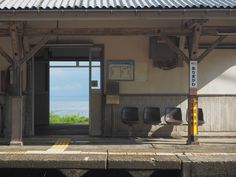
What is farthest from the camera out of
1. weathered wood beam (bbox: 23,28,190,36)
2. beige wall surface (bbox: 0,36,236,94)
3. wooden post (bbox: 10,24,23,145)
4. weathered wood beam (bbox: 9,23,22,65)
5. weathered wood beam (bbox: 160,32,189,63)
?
beige wall surface (bbox: 0,36,236,94)

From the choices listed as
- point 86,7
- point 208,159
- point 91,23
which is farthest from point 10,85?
point 208,159

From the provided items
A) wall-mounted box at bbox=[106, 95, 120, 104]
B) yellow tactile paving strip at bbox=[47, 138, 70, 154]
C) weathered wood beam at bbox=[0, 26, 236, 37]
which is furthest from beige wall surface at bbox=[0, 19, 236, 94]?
yellow tactile paving strip at bbox=[47, 138, 70, 154]

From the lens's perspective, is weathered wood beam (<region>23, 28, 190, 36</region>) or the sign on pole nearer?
the sign on pole

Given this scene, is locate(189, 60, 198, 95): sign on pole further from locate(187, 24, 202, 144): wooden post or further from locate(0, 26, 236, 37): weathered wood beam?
locate(0, 26, 236, 37): weathered wood beam

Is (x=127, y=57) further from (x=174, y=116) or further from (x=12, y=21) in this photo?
(x=12, y=21)

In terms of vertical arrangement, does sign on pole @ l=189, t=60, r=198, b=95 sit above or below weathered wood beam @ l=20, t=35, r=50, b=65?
below

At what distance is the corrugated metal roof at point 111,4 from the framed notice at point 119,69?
6.49 ft

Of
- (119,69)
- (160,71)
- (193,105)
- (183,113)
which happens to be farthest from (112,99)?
(193,105)

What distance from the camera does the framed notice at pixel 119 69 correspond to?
1326cm

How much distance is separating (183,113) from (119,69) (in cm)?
197

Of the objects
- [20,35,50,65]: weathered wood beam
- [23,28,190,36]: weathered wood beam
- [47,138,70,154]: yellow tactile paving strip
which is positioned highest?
[23,28,190,36]: weathered wood beam

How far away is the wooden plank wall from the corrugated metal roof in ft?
9.02

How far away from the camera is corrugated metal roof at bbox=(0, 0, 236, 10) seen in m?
10.8

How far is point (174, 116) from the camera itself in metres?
13.2
